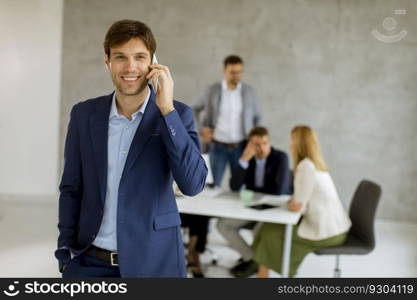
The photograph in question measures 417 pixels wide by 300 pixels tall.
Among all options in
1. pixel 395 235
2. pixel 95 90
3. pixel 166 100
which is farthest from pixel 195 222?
pixel 166 100

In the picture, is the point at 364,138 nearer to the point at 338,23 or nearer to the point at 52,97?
the point at 338,23

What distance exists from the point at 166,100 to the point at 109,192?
1.03ft

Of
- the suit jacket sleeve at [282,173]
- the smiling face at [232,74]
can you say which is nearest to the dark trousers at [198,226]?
the suit jacket sleeve at [282,173]

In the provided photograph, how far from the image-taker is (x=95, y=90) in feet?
12.4

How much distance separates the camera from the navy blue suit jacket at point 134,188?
145 centimetres

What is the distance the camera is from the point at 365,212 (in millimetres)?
3340

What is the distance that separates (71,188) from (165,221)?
287 mm

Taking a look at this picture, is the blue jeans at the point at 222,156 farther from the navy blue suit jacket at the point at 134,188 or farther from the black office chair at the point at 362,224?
the navy blue suit jacket at the point at 134,188

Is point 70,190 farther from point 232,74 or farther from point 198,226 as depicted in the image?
point 232,74

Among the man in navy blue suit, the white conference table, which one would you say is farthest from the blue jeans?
the man in navy blue suit

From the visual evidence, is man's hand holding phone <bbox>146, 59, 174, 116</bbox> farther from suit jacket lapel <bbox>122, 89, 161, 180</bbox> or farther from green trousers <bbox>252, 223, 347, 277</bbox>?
green trousers <bbox>252, 223, 347, 277</bbox>

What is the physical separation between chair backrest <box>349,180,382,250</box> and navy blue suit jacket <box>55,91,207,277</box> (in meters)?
2.04

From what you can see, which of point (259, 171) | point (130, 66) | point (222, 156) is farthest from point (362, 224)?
point (130, 66)

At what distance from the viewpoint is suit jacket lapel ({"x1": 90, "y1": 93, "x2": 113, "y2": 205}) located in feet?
4.79
